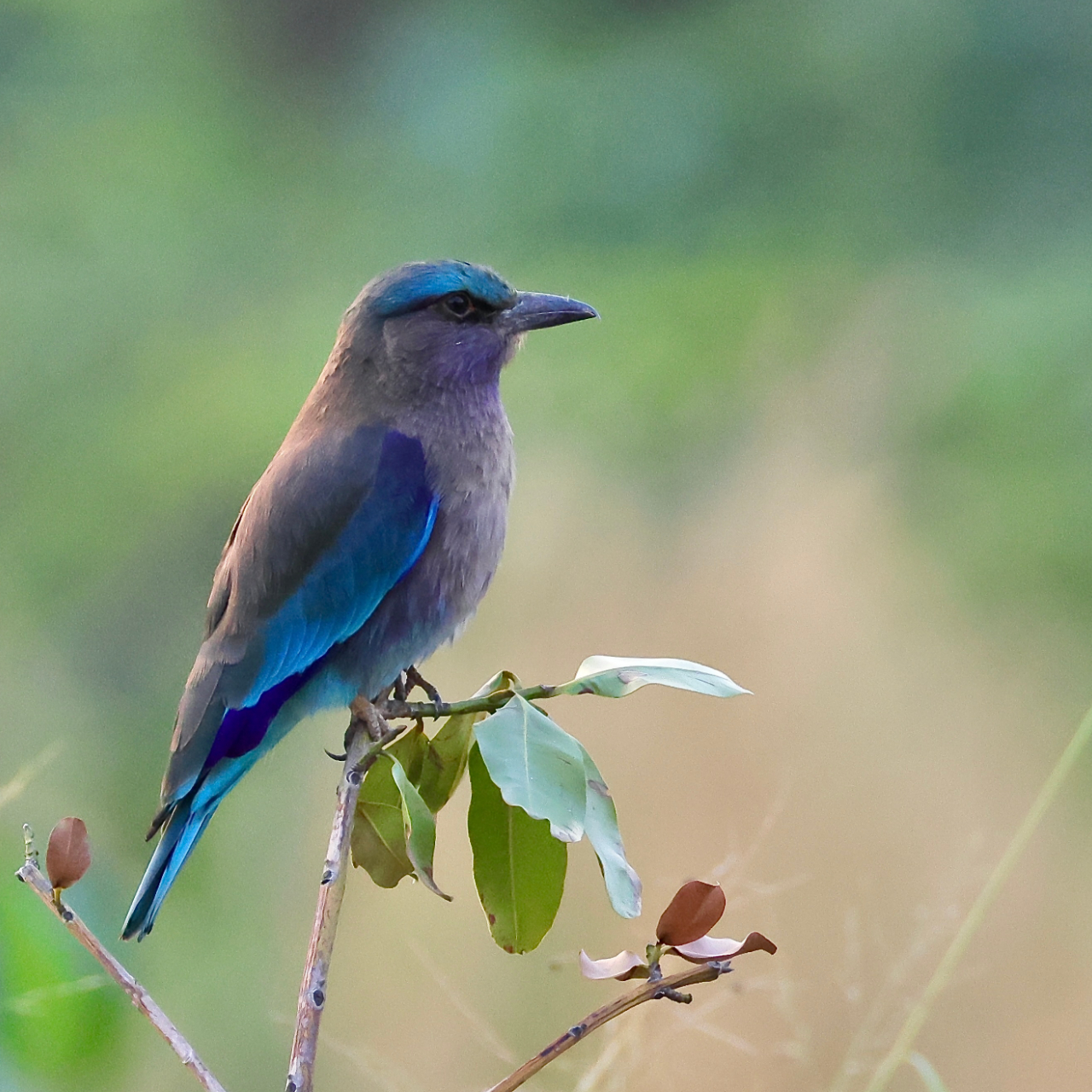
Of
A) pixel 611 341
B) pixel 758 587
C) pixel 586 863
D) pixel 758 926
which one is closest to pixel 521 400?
pixel 611 341

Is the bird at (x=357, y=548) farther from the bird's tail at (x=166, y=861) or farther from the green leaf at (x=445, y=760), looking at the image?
the green leaf at (x=445, y=760)

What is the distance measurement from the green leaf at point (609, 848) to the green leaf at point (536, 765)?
0.07 feet

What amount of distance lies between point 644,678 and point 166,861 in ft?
1.80

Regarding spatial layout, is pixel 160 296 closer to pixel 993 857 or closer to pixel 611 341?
pixel 611 341

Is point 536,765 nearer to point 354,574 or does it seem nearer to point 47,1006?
point 354,574

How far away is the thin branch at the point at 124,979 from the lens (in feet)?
3.00

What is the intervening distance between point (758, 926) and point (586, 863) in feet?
1.16

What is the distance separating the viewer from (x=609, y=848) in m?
1.02

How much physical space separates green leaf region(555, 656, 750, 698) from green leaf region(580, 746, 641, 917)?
0.05 meters

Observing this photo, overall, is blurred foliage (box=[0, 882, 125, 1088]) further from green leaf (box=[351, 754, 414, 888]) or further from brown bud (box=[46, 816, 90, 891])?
brown bud (box=[46, 816, 90, 891])

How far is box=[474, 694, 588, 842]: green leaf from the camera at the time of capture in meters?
0.99

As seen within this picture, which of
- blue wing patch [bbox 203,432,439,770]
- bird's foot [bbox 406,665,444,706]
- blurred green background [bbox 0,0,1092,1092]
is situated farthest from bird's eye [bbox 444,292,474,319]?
blurred green background [bbox 0,0,1092,1092]

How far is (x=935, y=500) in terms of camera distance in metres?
2.86

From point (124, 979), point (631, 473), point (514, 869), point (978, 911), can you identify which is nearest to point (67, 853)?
point (124, 979)
